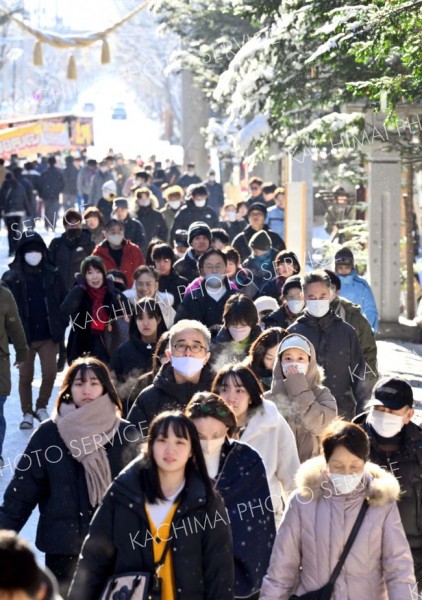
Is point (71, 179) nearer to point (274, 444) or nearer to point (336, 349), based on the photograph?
point (336, 349)

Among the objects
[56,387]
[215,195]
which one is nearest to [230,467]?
[56,387]

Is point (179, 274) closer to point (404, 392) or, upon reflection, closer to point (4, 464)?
point (4, 464)

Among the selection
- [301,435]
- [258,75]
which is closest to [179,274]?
[258,75]

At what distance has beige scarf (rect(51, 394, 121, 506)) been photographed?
622 cm

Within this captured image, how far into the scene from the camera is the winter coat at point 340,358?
374 inches

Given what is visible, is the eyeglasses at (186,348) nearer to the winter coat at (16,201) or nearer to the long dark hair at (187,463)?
the long dark hair at (187,463)

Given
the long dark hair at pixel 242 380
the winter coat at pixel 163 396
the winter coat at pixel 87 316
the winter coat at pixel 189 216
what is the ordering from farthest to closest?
the winter coat at pixel 189 216 → the winter coat at pixel 87 316 → the winter coat at pixel 163 396 → the long dark hair at pixel 242 380

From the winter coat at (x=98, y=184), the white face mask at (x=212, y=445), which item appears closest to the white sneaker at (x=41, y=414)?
the white face mask at (x=212, y=445)

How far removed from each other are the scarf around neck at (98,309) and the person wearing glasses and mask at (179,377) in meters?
4.02

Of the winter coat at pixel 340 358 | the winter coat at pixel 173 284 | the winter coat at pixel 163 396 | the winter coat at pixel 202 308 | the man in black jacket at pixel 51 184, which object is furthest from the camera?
the man in black jacket at pixel 51 184

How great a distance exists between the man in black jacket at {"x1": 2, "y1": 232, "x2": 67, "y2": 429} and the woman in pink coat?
24.6 ft

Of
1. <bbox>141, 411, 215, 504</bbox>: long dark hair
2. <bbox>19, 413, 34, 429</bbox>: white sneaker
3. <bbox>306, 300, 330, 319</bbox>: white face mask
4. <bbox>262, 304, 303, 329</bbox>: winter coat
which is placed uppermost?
<bbox>141, 411, 215, 504</bbox>: long dark hair

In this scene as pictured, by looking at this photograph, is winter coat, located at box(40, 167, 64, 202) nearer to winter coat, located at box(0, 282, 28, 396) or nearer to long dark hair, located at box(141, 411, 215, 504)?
winter coat, located at box(0, 282, 28, 396)

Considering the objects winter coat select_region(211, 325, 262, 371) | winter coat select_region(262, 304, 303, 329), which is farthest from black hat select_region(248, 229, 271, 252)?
winter coat select_region(211, 325, 262, 371)
